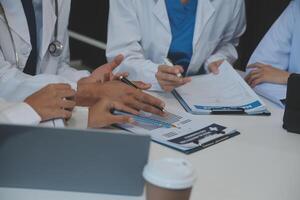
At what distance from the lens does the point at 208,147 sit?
3.50 feet

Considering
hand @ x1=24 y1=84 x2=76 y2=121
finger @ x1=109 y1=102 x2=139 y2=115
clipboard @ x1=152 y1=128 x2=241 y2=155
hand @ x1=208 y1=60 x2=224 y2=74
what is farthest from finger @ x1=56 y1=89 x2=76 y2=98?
hand @ x1=208 y1=60 x2=224 y2=74

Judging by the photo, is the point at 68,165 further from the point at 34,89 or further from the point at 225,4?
the point at 225,4

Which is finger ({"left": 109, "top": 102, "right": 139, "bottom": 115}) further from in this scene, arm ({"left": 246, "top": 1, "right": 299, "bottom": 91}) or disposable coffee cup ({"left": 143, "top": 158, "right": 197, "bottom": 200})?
arm ({"left": 246, "top": 1, "right": 299, "bottom": 91})

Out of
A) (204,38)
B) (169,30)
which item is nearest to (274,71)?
(204,38)

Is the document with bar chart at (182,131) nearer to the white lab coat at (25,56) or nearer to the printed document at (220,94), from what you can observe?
the printed document at (220,94)

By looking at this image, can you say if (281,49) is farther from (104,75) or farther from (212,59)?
(104,75)

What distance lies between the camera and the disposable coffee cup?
0.62 meters

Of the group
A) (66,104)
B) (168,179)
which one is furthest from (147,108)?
(168,179)

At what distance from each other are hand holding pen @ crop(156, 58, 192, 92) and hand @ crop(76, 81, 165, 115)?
12cm

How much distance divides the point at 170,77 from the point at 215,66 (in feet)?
0.94

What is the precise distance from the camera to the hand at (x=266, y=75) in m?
1.49

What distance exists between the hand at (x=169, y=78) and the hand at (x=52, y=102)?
360 millimetres

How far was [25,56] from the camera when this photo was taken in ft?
4.50

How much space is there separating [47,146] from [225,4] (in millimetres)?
1168
